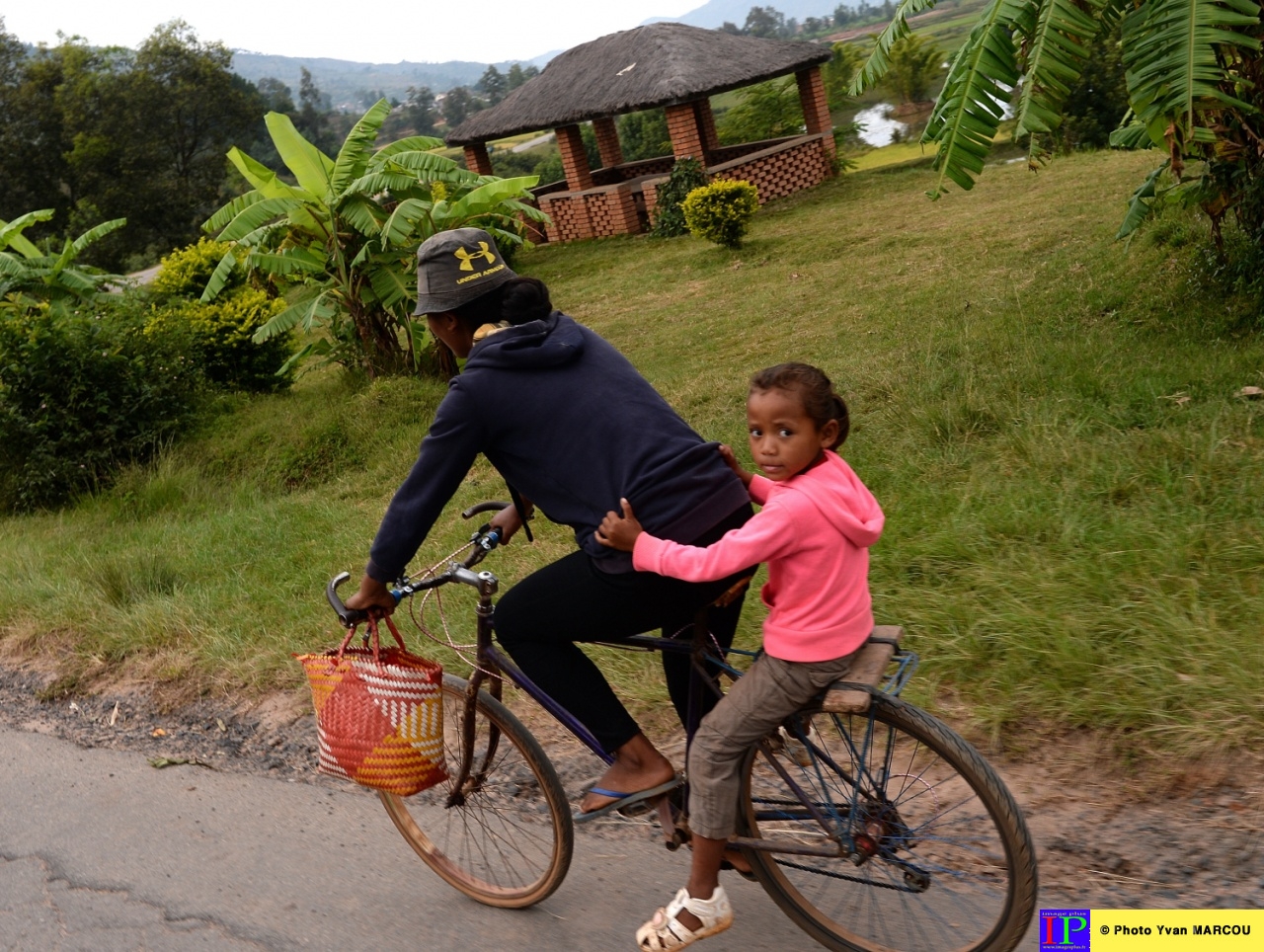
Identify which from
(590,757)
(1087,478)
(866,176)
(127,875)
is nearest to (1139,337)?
(1087,478)

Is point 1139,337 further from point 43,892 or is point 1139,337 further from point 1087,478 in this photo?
point 43,892

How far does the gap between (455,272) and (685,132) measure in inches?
741

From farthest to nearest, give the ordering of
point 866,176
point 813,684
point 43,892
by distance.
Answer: point 866,176 < point 43,892 < point 813,684

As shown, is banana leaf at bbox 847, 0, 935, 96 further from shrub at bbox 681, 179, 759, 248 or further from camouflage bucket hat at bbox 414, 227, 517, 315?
shrub at bbox 681, 179, 759, 248

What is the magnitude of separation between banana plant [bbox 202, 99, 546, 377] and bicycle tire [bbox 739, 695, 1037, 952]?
832 cm

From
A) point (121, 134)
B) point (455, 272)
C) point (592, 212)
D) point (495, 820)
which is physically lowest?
point (495, 820)

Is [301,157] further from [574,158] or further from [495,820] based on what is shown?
[574,158]

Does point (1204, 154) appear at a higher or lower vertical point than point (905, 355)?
higher

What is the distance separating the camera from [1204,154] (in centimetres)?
632

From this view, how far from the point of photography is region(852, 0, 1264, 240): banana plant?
16.2ft

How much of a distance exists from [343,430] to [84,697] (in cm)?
492

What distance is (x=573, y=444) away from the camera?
2.74 meters

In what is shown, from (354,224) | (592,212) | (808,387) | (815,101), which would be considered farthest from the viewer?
(592,212)

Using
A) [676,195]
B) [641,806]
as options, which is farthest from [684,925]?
[676,195]
